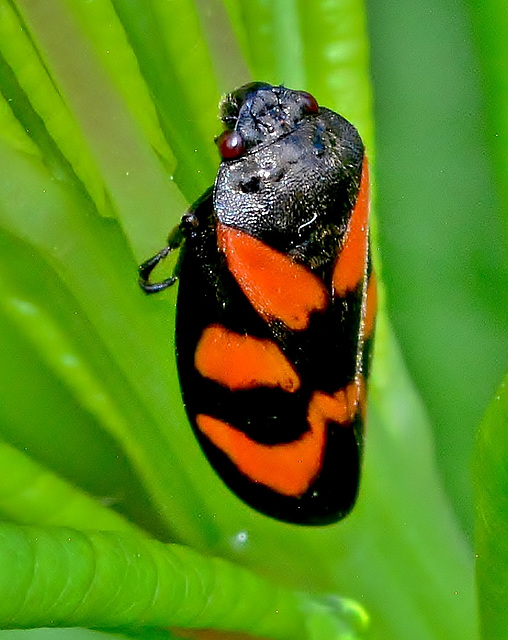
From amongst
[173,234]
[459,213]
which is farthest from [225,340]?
[459,213]

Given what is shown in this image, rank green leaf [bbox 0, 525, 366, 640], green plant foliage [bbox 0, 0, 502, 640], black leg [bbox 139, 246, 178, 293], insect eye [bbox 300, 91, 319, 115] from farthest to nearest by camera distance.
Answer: insect eye [bbox 300, 91, 319, 115]
black leg [bbox 139, 246, 178, 293]
green plant foliage [bbox 0, 0, 502, 640]
green leaf [bbox 0, 525, 366, 640]

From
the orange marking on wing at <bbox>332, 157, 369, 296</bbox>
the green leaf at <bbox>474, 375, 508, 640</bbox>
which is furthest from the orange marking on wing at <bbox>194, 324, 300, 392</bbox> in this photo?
the green leaf at <bbox>474, 375, 508, 640</bbox>

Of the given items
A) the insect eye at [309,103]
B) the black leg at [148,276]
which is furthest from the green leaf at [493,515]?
the insect eye at [309,103]

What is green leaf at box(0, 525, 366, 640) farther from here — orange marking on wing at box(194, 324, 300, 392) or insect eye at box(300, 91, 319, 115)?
insect eye at box(300, 91, 319, 115)

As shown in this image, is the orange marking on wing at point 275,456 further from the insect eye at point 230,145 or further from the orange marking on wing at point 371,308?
the insect eye at point 230,145

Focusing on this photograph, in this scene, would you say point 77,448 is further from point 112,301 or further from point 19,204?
point 19,204

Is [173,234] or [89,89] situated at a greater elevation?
[89,89]

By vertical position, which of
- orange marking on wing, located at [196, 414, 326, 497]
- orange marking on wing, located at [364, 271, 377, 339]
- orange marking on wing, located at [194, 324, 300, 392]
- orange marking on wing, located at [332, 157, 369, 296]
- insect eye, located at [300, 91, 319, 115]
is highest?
insect eye, located at [300, 91, 319, 115]

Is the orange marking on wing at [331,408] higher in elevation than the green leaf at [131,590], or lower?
lower
